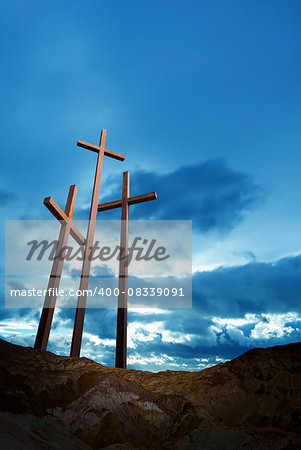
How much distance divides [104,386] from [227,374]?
1.66 m

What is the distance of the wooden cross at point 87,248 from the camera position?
640 centimetres

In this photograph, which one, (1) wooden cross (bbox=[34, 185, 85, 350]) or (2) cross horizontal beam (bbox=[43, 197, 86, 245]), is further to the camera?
(2) cross horizontal beam (bbox=[43, 197, 86, 245])

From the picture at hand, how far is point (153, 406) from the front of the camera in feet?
12.9

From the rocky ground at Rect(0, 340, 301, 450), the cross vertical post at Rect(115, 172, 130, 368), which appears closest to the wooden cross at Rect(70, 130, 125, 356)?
A: the cross vertical post at Rect(115, 172, 130, 368)

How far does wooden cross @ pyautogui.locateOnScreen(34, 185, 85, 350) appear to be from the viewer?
247 inches

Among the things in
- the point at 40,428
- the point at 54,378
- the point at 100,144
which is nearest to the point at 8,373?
the point at 54,378

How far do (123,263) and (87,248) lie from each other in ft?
2.97

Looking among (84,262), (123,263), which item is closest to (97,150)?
(84,262)

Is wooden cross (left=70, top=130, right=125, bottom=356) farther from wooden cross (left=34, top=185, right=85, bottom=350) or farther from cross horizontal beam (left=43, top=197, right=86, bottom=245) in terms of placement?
wooden cross (left=34, top=185, right=85, bottom=350)

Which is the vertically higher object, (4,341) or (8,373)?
(4,341)

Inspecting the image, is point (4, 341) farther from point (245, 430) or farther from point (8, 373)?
point (245, 430)

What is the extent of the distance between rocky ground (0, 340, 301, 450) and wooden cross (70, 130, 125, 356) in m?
1.51

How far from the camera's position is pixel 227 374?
438 cm

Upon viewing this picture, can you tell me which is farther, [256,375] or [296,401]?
[256,375]
